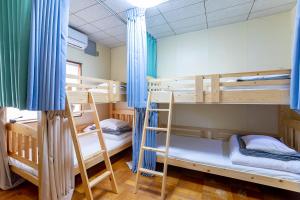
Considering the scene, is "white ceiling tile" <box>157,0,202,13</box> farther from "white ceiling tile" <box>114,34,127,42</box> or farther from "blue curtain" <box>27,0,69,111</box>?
→ "blue curtain" <box>27,0,69,111</box>

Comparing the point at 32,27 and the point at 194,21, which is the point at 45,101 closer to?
the point at 32,27

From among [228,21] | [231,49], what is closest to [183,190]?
[231,49]

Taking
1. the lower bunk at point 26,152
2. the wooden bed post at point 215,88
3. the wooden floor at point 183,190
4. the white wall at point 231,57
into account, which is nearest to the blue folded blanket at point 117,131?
the lower bunk at point 26,152

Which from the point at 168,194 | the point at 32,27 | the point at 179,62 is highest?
the point at 179,62

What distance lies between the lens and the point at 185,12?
2580 mm

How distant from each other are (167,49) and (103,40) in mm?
1589

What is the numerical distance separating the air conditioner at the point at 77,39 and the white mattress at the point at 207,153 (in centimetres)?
258

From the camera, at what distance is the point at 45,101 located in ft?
4.55

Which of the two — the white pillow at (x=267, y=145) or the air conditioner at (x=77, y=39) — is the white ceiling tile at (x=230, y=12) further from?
the air conditioner at (x=77, y=39)

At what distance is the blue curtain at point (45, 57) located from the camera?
4.40 ft

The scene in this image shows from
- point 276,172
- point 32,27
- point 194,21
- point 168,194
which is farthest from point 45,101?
point 194,21

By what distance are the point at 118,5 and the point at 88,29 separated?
109 cm

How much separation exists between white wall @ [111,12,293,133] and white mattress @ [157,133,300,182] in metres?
0.56

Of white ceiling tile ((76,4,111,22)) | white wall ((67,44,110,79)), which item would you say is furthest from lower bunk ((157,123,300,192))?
white ceiling tile ((76,4,111,22))
